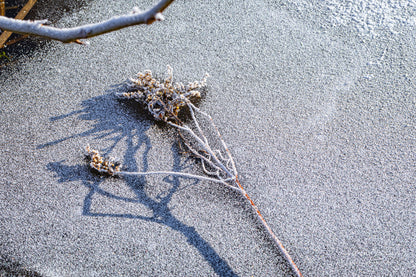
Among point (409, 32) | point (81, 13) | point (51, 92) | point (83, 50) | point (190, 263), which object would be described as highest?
point (409, 32)

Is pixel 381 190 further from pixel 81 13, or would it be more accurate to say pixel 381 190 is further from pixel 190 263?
pixel 81 13

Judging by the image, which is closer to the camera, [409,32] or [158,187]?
[158,187]

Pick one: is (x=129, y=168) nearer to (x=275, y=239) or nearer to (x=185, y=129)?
(x=185, y=129)

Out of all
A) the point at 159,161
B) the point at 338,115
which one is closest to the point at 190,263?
the point at 159,161

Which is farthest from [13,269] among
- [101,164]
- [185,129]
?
[185,129]

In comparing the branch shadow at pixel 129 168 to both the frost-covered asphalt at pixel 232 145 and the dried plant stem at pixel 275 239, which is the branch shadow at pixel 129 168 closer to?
the frost-covered asphalt at pixel 232 145

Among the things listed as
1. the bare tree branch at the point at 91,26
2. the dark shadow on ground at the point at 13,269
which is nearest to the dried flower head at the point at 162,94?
the bare tree branch at the point at 91,26
